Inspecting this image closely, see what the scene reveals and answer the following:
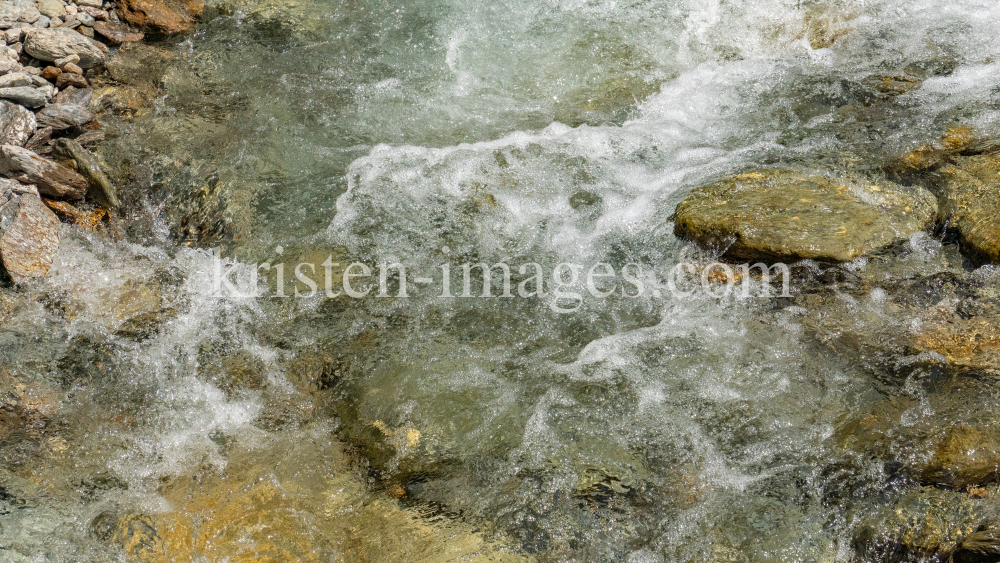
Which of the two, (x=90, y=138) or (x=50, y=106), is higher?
(x=50, y=106)

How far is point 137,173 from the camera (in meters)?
4.48

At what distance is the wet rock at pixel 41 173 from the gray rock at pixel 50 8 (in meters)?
1.59

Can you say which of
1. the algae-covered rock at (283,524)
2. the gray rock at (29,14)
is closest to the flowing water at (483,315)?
the algae-covered rock at (283,524)

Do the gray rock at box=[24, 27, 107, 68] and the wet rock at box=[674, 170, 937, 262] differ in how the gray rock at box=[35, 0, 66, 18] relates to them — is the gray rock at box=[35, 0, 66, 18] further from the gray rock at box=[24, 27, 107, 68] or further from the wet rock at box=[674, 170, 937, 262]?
the wet rock at box=[674, 170, 937, 262]

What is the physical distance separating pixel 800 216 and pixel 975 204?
39.1 inches

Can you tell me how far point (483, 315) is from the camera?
3752mm

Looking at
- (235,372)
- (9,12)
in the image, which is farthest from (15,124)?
(235,372)

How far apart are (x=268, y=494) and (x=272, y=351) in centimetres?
86

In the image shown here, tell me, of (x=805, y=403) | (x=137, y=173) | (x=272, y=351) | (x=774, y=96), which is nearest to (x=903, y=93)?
(x=774, y=96)

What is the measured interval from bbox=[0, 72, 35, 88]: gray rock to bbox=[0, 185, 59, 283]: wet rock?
920 mm

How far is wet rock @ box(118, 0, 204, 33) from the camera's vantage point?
5.40m

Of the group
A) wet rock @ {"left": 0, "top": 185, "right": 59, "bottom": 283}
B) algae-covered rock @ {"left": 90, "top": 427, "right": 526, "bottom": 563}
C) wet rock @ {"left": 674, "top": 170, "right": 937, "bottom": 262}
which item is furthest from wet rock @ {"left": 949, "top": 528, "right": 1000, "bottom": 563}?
wet rock @ {"left": 0, "top": 185, "right": 59, "bottom": 283}

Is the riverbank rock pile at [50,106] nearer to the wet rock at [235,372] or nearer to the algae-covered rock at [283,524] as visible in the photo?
the wet rock at [235,372]

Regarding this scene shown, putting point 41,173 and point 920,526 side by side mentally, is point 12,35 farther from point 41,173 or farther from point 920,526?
point 920,526
